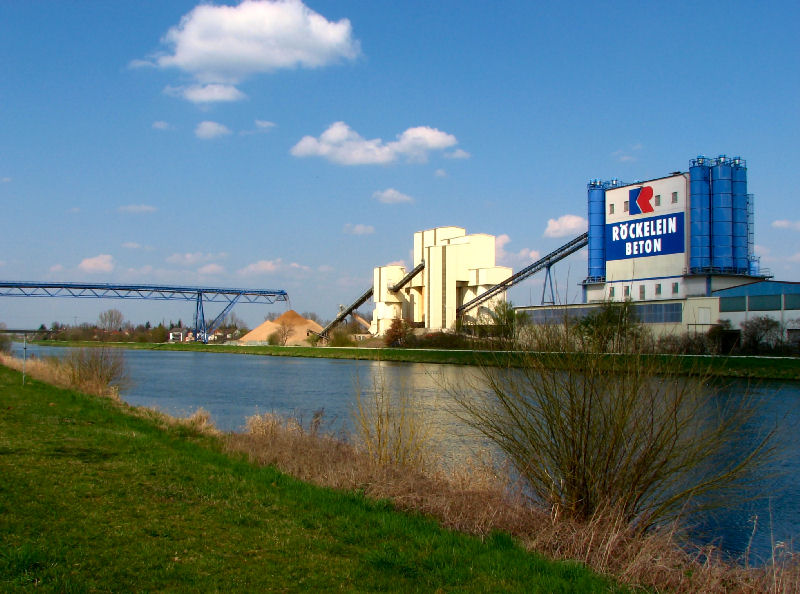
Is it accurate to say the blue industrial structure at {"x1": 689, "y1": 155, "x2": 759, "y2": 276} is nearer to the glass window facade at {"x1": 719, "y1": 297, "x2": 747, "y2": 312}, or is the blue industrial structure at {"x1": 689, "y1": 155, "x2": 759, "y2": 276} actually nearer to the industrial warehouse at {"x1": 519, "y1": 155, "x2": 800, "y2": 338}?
the industrial warehouse at {"x1": 519, "y1": 155, "x2": 800, "y2": 338}

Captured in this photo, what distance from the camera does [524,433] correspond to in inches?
342

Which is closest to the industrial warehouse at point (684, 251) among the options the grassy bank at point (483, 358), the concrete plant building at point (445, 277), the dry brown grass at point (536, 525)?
the grassy bank at point (483, 358)

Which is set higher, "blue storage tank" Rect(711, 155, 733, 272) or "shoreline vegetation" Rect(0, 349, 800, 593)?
"blue storage tank" Rect(711, 155, 733, 272)

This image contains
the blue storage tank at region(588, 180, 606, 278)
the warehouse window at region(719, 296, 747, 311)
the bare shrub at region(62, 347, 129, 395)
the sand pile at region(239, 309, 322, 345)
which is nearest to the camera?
the bare shrub at region(62, 347, 129, 395)

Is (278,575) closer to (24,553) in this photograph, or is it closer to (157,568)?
(157,568)

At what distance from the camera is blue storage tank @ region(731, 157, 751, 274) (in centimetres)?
4950

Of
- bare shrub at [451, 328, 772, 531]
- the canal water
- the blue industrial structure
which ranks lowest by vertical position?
the canal water

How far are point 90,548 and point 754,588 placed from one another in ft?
19.6

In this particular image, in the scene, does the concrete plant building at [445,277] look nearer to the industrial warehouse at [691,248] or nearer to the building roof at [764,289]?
the industrial warehouse at [691,248]

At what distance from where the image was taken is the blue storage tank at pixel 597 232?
56.8 meters

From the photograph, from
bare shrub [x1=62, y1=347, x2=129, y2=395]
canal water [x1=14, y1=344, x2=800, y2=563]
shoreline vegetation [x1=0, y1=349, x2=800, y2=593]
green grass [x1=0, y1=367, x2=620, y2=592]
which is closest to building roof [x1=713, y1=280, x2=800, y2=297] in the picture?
canal water [x1=14, y1=344, x2=800, y2=563]

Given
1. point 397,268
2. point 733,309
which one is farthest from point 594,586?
point 397,268

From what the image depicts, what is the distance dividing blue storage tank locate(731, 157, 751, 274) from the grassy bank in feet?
40.4

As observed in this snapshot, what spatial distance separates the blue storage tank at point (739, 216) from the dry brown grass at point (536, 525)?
149ft
